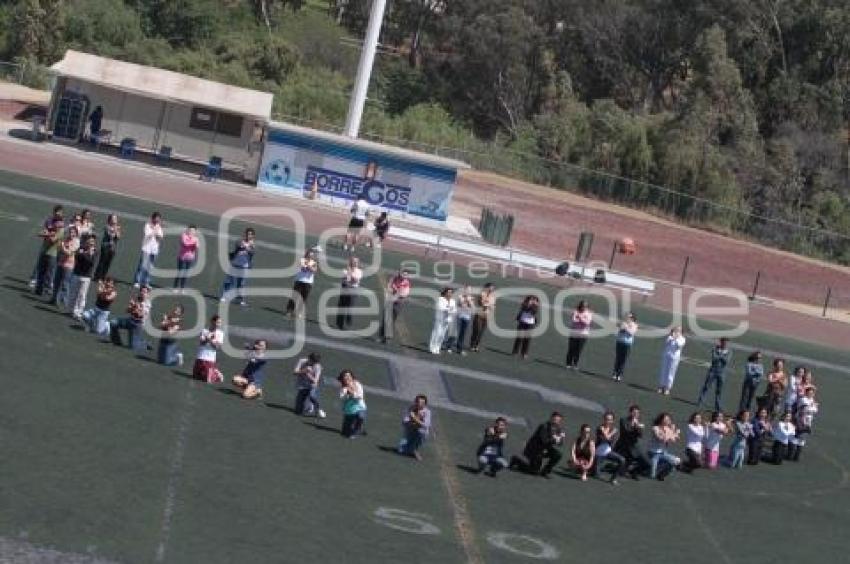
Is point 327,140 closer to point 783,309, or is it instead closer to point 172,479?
point 783,309

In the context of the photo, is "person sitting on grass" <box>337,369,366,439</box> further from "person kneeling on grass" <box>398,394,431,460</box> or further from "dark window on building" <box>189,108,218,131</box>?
"dark window on building" <box>189,108,218,131</box>

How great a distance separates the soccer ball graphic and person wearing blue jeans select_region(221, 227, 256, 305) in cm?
2350

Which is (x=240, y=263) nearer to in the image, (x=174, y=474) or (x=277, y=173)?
(x=174, y=474)

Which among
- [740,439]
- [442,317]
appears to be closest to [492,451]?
[740,439]

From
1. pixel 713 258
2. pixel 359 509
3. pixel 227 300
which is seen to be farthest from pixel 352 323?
pixel 713 258

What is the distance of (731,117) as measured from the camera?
84562mm

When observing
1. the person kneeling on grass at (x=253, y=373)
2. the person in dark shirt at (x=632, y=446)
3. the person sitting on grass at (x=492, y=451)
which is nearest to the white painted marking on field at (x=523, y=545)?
the person sitting on grass at (x=492, y=451)

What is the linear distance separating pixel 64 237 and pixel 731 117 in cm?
6156

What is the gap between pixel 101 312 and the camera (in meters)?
26.6

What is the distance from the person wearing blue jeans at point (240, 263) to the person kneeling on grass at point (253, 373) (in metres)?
6.24

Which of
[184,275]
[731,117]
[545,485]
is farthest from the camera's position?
[731,117]

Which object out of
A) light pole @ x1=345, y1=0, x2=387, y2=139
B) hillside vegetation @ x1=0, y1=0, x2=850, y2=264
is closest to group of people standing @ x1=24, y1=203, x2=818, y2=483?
light pole @ x1=345, y1=0, x2=387, y2=139

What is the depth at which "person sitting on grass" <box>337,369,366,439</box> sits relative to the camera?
23.7m

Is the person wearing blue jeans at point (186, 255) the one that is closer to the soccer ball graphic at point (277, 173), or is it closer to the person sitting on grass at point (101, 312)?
the person sitting on grass at point (101, 312)
